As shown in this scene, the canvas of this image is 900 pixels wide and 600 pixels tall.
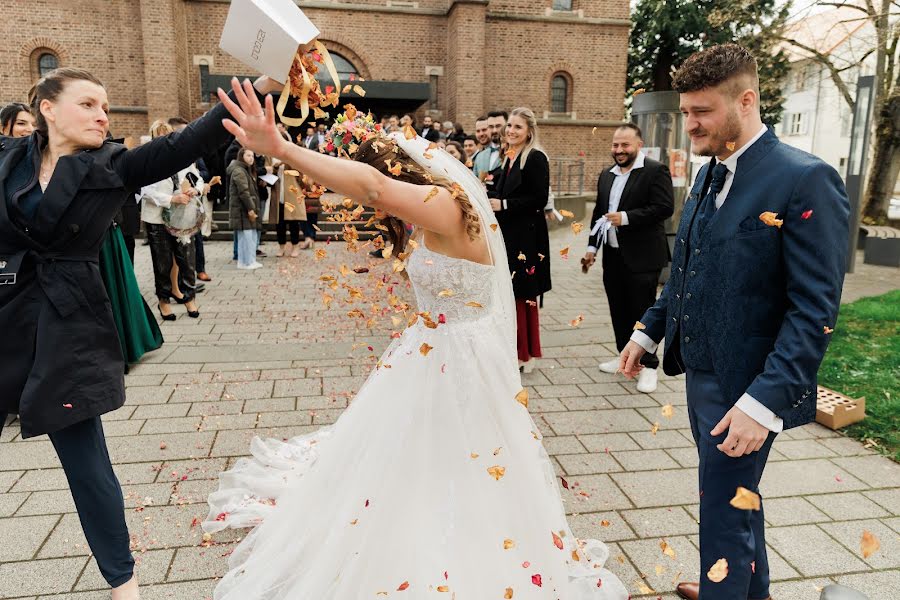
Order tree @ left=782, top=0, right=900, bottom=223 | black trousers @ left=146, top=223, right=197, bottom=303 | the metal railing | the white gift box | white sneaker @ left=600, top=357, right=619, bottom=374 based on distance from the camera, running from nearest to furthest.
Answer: the white gift box
white sneaker @ left=600, top=357, right=619, bottom=374
black trousers @ left=146, top=223, right=197, bottom=303
tree @ left=782, top=0, right=900, bottom=223
the metal railing

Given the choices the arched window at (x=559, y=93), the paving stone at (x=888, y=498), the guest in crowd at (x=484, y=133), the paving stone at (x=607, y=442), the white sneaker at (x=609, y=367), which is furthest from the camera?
the arched window at (x=559, y=93)

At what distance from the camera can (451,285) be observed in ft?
9.07

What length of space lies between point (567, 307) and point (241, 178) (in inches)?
235

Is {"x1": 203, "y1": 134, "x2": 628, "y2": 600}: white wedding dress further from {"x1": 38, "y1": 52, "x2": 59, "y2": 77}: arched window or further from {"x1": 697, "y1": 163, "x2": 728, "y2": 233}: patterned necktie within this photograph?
{"x1": 38, "y1": 52, "x2": 59, "y2": 77}: arched window

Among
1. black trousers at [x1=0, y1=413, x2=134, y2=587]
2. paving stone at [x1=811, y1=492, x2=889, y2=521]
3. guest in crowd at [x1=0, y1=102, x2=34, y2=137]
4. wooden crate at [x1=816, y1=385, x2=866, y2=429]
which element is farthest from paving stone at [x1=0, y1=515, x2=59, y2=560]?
wooden crate at [x1=816, y1=385, x2=866, y2=429]

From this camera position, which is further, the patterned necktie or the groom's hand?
the patterned necktie

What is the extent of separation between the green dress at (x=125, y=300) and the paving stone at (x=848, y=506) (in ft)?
17.0

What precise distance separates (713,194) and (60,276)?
255cm

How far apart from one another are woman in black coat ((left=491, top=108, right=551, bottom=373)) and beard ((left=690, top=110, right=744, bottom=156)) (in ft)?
10.1

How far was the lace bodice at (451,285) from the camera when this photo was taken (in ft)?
8.97

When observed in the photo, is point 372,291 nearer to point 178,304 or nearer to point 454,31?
point 178,304

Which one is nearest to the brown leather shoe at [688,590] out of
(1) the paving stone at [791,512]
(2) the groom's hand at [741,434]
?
(1) the paving stone at [791,512]

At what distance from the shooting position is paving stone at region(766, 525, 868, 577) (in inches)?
118

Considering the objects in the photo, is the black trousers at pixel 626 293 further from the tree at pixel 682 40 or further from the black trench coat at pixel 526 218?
the tree at pixel 682 40
